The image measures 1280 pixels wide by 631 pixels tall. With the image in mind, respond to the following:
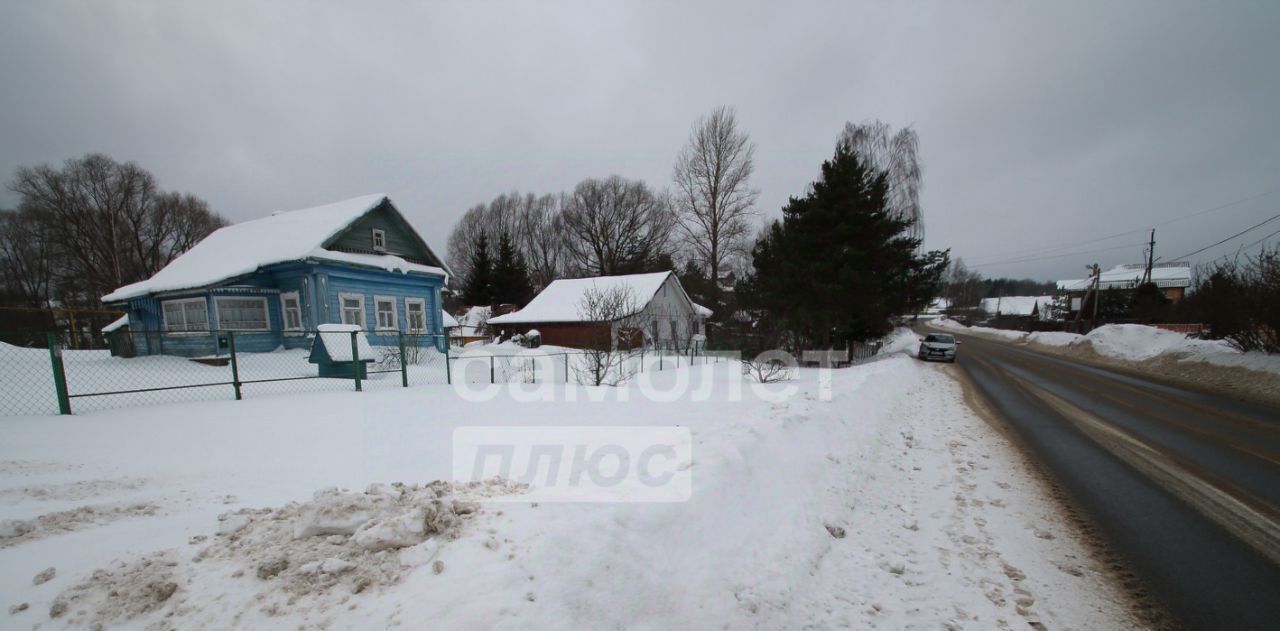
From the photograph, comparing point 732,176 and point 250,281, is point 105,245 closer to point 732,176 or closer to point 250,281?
point 250,281

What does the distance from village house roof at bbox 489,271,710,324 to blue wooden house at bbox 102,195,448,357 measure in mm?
8233

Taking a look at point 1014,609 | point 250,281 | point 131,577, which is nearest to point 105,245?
point 250,281

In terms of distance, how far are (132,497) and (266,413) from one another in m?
3.56

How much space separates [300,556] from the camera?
2.64m

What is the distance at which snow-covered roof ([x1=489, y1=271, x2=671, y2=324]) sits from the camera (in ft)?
83.0

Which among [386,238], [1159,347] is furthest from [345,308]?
[1159,347]

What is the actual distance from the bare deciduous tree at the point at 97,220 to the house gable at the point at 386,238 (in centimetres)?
2815

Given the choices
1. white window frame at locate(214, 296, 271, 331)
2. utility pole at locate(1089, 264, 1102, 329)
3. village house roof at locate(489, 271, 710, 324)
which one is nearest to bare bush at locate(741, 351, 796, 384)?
village house roof at locate(489, 271, 710, 324)

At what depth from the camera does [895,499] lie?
4555mm

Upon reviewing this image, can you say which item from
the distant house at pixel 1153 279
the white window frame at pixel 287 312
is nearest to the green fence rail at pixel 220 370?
the white window frame at pixel 287 312

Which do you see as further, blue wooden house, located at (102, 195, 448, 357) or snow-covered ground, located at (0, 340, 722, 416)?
blue wooden house, located at (102, 195, 448, 357)

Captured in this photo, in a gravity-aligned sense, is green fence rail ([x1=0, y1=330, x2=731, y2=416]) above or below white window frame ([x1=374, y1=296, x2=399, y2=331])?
below

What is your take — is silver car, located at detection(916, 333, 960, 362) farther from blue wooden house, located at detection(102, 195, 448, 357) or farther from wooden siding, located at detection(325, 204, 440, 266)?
wooden siding, located at detection(325, 204, 440, 266)

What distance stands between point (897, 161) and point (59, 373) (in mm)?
28723
